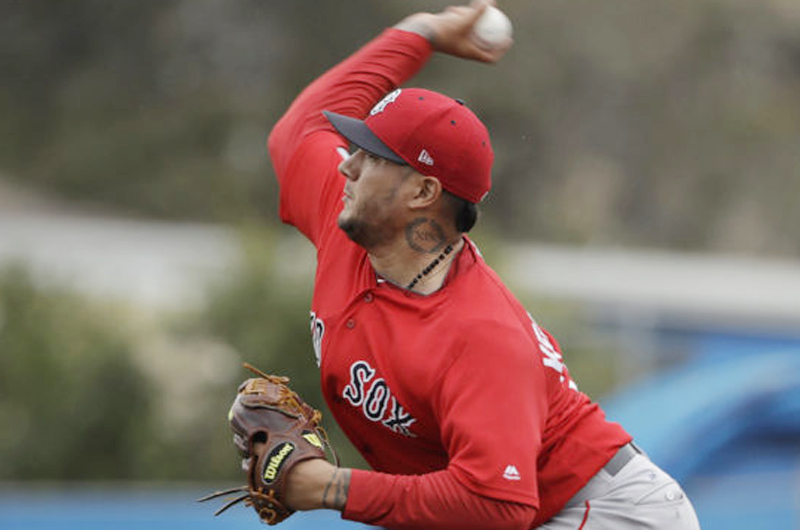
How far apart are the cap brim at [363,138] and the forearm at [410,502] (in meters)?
0.84

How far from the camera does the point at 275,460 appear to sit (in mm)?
2914

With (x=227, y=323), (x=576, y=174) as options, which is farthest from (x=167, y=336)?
(x=576, y=174)

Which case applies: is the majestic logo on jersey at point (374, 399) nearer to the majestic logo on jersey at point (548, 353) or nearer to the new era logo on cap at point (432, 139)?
the majestic logo on jersey at point (548, 353)

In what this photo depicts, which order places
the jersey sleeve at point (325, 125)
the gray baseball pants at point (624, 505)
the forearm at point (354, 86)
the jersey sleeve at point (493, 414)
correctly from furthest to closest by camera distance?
the forearm at point (354, 86)
the jersey sleeve at point (325, 125)
the gray baseball pants at point (624, 505)
the jersey sleeve at point (493, 414)

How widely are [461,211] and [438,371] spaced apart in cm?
48

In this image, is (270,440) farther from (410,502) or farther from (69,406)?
(69,406)

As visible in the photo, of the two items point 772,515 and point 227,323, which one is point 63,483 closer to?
point 227,323

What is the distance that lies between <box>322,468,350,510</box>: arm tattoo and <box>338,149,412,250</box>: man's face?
0.65m

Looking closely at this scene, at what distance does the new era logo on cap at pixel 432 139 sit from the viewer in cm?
301

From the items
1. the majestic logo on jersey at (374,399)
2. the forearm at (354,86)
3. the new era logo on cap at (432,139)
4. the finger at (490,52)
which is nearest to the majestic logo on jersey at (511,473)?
the majestic logo on jersey at (374,399)

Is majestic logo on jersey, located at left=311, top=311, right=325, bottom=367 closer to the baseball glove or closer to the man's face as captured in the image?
the baseball glove

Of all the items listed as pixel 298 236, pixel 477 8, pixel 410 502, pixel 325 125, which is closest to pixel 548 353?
pixel 410 502

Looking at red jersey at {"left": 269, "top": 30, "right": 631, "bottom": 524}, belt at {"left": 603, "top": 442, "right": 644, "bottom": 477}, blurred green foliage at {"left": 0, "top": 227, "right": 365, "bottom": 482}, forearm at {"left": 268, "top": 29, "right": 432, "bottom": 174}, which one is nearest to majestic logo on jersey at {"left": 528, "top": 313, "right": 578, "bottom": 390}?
red jersey at {"left": 269, "top": 30, "right": 631, "bottom": 524}

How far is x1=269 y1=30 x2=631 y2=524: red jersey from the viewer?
2.80 m
